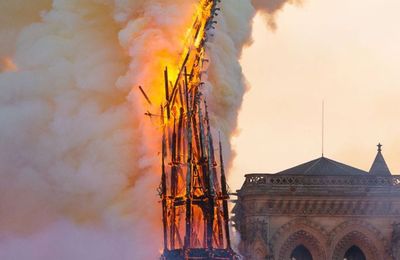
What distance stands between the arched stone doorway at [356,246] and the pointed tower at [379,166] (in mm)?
4238

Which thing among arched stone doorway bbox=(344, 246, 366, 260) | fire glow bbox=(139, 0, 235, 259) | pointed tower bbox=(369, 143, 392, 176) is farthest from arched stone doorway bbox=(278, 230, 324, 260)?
fire glow bbox=(139, 0, 235, 259)

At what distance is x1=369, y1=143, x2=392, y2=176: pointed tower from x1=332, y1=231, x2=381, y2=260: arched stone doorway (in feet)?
13.9

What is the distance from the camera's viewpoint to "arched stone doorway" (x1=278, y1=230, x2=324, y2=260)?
246 feet

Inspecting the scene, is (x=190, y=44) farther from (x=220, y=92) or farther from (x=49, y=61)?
(x=49, y=61)

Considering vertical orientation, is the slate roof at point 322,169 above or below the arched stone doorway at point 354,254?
above

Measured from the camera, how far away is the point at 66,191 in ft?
226

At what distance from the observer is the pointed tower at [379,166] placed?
78.6 m

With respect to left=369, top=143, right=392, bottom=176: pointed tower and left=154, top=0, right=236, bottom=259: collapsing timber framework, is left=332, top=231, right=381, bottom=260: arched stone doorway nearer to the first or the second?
left=369, top=143, right=392, bottom=176: pointed tower

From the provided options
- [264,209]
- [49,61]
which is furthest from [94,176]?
[264,209]

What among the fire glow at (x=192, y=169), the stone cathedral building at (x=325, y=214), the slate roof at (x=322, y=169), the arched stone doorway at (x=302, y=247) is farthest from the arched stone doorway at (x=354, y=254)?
the fire glow at (x=192, y=169)

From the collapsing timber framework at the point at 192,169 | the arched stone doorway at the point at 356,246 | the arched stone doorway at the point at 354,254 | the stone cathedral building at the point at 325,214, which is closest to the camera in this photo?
the collapsing timber framework at the point at 192,169

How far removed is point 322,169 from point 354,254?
17.9ft

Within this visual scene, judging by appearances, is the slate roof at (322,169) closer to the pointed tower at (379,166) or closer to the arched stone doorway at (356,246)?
the pointed tower at (379,166)

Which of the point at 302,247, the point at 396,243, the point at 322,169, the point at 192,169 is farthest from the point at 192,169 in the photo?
the point at 322,169
